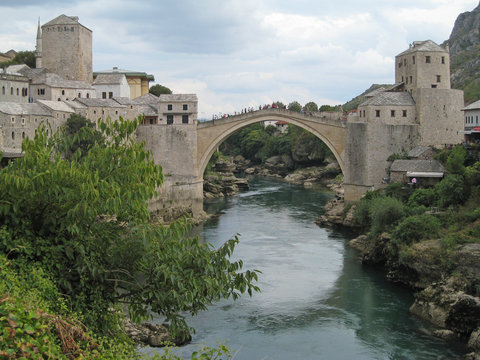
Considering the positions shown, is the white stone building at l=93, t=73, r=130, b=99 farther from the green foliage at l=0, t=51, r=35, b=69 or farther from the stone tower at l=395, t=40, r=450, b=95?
the stone tower at l=395, t=40, r=450, b=95

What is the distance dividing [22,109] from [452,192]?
22.1 meters

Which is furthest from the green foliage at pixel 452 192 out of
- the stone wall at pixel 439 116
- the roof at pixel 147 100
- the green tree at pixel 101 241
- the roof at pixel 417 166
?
the roof at pixel 147 100

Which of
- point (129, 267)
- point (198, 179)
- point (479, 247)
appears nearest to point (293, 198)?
point (198, 179)

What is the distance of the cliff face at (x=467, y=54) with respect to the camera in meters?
56.2

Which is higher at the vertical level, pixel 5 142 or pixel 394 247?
pixel 5 142

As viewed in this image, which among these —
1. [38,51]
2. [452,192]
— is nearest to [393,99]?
[452,192]

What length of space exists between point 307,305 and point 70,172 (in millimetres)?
10426

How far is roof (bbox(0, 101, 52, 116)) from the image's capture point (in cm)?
3103

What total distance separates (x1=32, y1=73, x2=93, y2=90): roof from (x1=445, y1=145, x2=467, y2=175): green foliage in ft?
79.8

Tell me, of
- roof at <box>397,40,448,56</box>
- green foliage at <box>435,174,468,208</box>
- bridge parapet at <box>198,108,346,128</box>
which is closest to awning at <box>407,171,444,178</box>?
green foliage at <box>435,174,468,208</box>

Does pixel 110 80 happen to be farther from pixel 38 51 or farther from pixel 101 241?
pixel 101 241

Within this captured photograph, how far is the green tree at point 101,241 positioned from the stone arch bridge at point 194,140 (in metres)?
23.1

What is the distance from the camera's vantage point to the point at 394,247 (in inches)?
791

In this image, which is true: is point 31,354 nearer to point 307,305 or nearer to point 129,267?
point 129,267
